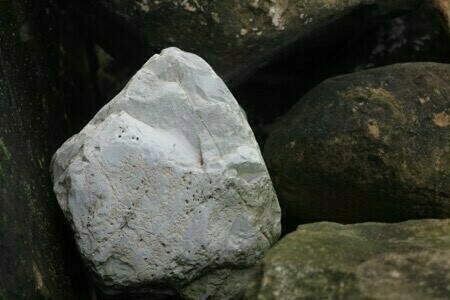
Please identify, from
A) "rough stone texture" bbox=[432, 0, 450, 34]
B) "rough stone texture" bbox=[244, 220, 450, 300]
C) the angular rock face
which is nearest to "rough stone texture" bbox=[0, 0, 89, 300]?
the angular rock face

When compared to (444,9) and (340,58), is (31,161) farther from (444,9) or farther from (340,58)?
(444,9)

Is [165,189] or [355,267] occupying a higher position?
[165,189]

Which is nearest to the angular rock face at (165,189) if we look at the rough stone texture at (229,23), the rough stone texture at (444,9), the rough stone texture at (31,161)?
the rough stone texture at (31,161)

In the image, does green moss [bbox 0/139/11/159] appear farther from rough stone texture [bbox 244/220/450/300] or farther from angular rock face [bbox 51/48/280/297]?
rough stone texture [bbox 244/220/450/300]

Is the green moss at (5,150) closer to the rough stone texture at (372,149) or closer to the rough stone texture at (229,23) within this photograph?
the rough stone texture at (229,23)

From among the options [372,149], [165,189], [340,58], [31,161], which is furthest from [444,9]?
[31,161]

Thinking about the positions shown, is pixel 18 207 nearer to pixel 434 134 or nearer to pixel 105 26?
pixel 105 26

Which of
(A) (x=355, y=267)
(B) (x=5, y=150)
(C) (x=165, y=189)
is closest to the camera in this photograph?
(A) (x=355, y=267)
